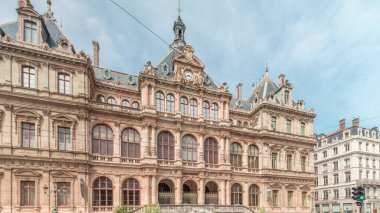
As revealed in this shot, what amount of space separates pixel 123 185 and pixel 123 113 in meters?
7.59

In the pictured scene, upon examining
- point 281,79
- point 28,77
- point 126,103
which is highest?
point 281,79

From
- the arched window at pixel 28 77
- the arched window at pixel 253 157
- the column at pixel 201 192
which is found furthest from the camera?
the arched window at pixel 253 157

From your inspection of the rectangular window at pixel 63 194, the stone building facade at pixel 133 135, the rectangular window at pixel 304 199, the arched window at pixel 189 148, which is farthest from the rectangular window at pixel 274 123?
the rectangular window at pixel 63 194

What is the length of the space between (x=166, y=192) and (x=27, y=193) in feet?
45.6

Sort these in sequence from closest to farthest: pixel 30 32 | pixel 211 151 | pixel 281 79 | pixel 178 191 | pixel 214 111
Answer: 1. pixel 30 32
2. pixel 178 191
3. pixel 211 151
4. pixel 214 111
5. pixel 281 79

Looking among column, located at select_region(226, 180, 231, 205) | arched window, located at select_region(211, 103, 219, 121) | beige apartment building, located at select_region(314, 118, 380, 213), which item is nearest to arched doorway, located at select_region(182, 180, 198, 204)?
column, located at select_region(226, 180, 231, 205)

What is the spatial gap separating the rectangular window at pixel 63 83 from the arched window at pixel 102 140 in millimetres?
4734

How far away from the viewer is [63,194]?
2534 cm

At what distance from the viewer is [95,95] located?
32.3m

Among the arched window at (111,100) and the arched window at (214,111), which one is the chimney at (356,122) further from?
the arched window at (111,100)

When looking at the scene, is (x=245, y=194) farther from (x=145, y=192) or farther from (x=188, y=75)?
(x=188, y=75)

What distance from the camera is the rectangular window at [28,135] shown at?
80.8ft

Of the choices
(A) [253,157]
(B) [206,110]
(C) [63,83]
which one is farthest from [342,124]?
(C) [63,83]

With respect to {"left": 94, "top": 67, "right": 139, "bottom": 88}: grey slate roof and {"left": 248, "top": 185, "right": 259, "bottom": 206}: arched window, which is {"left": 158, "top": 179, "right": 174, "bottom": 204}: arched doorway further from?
{"left": 94, "top": 67, "right": 139, "bottom": 88}: grey slate roof
